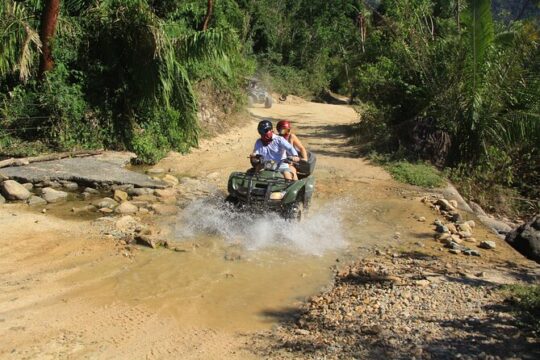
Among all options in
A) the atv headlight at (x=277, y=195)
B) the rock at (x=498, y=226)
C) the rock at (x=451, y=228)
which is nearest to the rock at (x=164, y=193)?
the atv headlight at (x=277, y=195)

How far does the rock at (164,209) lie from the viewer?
8.41 metres

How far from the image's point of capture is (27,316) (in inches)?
189

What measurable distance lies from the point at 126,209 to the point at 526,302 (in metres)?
5.75

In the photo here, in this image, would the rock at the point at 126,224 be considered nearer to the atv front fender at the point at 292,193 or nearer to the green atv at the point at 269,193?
the green atv at the point at 269,193

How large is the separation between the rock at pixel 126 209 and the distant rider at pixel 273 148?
207 centimetres

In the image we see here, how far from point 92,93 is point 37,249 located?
19.9ft

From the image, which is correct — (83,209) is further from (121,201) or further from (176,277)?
(176,277)

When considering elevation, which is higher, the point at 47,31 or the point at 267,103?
the point at 47,31

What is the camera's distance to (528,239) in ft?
26.5

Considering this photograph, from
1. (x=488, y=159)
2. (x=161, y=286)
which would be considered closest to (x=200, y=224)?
(x=161, y=286)

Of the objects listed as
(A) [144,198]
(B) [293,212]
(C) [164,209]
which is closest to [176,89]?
(A) [144,198]

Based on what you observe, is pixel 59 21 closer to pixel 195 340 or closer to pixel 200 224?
pixel 200 224

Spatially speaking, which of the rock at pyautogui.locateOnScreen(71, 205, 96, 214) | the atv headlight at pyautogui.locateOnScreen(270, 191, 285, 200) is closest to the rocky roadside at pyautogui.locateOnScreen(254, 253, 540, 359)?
the atv headlight at pyautogui.locateOnScreen(270, 191, 285, 200)

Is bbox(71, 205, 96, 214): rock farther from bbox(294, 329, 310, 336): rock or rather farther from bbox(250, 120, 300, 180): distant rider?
bbox(294, 329, 310, 336): rock
